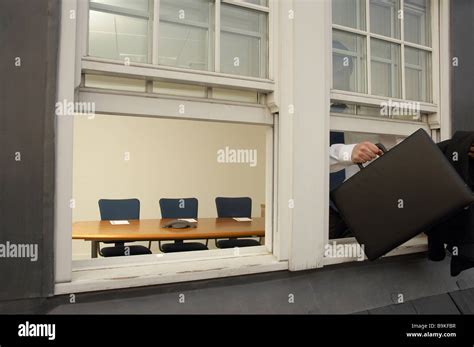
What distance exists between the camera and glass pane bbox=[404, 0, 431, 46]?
210 cm

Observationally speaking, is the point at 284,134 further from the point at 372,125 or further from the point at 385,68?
the point at 385,68

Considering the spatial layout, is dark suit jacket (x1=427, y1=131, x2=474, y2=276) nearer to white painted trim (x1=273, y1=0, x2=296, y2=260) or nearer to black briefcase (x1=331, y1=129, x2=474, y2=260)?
black briefcase (x1=331, y1=129, x2=474, y2=260)

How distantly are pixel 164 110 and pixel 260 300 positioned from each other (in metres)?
0.95

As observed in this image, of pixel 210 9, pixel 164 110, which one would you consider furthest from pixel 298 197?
pixel 210 9

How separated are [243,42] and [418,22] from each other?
1.29 metres

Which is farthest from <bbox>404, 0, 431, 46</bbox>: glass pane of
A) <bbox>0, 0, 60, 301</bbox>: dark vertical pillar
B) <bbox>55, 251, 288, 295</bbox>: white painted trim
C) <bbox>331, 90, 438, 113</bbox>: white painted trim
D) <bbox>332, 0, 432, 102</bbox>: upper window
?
<bbox>0, 0, 60, 301</bbox>: dark vertical pillar

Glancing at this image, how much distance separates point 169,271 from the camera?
1.37 metres

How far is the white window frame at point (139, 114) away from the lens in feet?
4.00

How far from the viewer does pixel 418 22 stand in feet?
7.05
